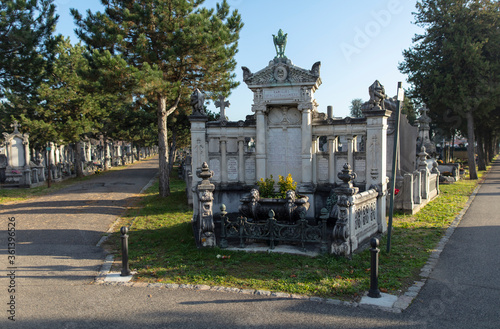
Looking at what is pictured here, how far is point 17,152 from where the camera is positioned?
2373 cm

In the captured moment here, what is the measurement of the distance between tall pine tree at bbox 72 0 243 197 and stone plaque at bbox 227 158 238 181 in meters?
5.51

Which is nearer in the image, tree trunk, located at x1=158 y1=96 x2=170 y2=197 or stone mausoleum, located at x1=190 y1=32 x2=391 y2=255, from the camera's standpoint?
stone mausoleum, located at x1=190 y1=32 x2=391 y2=255

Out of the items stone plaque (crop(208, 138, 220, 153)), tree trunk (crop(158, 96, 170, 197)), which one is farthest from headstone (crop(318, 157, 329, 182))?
tree trunk (crop(158, 96, 170, 197))

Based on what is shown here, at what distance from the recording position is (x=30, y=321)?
502 centimetres

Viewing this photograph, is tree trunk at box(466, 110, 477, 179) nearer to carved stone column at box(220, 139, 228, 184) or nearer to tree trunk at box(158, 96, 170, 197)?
tree trunk at box(158, 96, 170, 197)

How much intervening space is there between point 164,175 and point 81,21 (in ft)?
24.5

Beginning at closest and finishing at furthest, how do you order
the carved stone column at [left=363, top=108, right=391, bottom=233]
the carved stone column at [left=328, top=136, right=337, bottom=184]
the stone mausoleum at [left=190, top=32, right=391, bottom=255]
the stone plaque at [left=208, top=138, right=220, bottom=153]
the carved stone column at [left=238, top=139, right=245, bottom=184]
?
the carved stone column at [left=363, top=108, right=391, bottom=233]
the stone mausoleum at [left=190, top=32, right=391, bottom=255]
the carved stone column at [left=328, top=136, right=337, bottom=184]
the carved stone column at [left=238, top=139, right=245, bottom=184]
the stone plaque at [left=208, top=138, right=220, bottom=153]

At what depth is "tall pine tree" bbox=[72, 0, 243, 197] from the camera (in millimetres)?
14523

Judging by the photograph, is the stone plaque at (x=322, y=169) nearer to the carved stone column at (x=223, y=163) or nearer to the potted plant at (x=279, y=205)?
the potted plant at (x=279, y=205)

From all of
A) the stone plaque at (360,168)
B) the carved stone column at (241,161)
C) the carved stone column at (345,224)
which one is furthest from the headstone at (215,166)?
the carved stone column at (345,224)

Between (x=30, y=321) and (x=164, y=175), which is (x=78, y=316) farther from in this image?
(x=164, y=175)

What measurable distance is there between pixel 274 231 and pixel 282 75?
13.7ft

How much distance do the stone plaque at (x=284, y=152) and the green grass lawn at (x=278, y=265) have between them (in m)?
2.91

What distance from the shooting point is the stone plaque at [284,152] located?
1010cm
